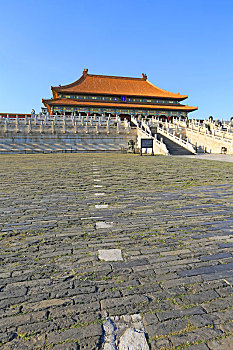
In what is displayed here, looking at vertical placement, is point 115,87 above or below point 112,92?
Answer: above

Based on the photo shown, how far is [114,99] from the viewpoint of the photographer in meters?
44.1

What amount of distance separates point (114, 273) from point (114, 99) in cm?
4440

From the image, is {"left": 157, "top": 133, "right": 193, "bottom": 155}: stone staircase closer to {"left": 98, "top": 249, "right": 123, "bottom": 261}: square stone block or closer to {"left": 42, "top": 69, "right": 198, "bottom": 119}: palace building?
{"left": 42, "top": 69, "right": 198, "bottom": 119}: palace building

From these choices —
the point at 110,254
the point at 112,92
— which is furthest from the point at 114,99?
the point at 110,254

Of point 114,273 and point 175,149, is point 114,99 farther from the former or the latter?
point 114,273

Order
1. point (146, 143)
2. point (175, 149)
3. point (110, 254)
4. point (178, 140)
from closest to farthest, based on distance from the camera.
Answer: point (110, 254) < point (146, 143) < point (175, 149) < point (178, 140)

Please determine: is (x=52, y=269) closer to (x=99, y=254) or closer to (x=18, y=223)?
(x=99, y=254)

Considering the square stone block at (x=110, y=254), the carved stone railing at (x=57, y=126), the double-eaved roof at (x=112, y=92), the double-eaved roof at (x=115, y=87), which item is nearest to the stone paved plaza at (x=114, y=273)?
the square stone block at (x=110, y=254)

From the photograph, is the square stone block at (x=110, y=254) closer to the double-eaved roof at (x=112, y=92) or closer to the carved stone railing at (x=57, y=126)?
the carved stone railing at (x=57, y=126)

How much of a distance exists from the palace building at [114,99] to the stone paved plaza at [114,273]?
3808 cm

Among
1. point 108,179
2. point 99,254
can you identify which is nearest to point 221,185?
point 108,179

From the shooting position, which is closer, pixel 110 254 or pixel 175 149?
pixel 110 254

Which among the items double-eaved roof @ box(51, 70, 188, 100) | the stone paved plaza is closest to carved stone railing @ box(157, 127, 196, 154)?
double-eaved roof @ box(51, 70, 188, 100)

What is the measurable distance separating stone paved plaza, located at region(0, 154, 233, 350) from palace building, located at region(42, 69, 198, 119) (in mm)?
38079
